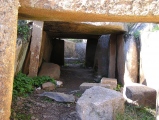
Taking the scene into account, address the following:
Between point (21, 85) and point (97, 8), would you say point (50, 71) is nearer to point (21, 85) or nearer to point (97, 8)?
point (21, 85)

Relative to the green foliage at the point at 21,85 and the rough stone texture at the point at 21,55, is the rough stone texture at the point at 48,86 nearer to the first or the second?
the green foliage at the point at 21,85

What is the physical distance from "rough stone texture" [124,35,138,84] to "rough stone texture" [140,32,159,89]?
314mm

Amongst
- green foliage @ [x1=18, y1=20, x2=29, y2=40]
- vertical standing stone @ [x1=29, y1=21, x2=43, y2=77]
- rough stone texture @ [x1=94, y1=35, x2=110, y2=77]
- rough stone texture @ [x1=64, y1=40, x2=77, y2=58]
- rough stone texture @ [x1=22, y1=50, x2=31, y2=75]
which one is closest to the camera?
green foliage @ [x1=18, y1=20, x2=29, y2=40]

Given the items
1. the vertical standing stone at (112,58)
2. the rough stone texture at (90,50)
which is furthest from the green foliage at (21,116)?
the rough stone texture at (90,50)

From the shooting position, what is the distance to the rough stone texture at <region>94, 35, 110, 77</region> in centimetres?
884

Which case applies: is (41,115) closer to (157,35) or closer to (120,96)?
(120,96)

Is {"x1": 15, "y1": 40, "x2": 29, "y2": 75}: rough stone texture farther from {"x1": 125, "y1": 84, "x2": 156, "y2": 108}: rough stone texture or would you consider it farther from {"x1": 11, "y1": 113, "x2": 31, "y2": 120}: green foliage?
{"x1": 125, "y1": 84, "x2": 156, "y2": 108}: rough stone texture

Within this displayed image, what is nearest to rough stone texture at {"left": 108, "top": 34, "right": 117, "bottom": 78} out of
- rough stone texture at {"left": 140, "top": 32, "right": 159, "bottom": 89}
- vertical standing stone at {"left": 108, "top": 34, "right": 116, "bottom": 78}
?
vertical standing stone at {"left": 108, "top": 34, "right": 116, "bottom": 78}

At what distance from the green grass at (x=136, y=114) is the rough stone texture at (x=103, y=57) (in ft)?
12.7

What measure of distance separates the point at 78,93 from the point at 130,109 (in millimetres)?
1678

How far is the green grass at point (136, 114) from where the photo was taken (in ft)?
12.8

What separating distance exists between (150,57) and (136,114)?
2.09m

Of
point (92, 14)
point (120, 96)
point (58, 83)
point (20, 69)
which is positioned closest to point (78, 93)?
point (58, 83)

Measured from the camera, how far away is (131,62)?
7133 millimetres
